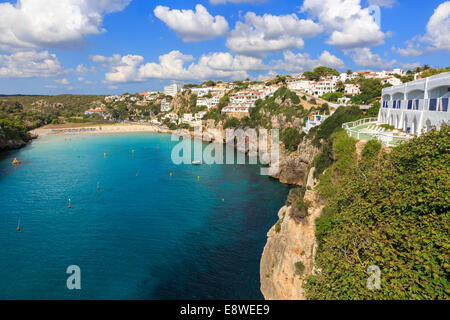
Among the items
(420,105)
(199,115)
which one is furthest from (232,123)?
(420,105)

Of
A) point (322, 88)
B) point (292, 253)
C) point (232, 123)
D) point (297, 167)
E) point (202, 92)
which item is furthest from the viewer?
point (202, 92)

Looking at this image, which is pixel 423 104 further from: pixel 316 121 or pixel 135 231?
pixel 135 231

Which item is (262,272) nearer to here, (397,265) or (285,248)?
(285,248)

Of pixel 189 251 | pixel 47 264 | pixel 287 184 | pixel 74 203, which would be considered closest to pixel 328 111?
pixel 287 184

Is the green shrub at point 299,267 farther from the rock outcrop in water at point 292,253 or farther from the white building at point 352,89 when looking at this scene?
the white building at point 352,89

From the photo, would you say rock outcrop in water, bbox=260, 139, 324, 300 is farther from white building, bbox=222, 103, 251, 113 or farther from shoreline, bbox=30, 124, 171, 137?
shoreline, bbox=30, 124, 171, 137

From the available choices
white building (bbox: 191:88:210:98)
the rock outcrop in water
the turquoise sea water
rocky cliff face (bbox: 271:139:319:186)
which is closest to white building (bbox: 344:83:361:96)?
rocky cliff face (bbox: 271:139:319:186)
